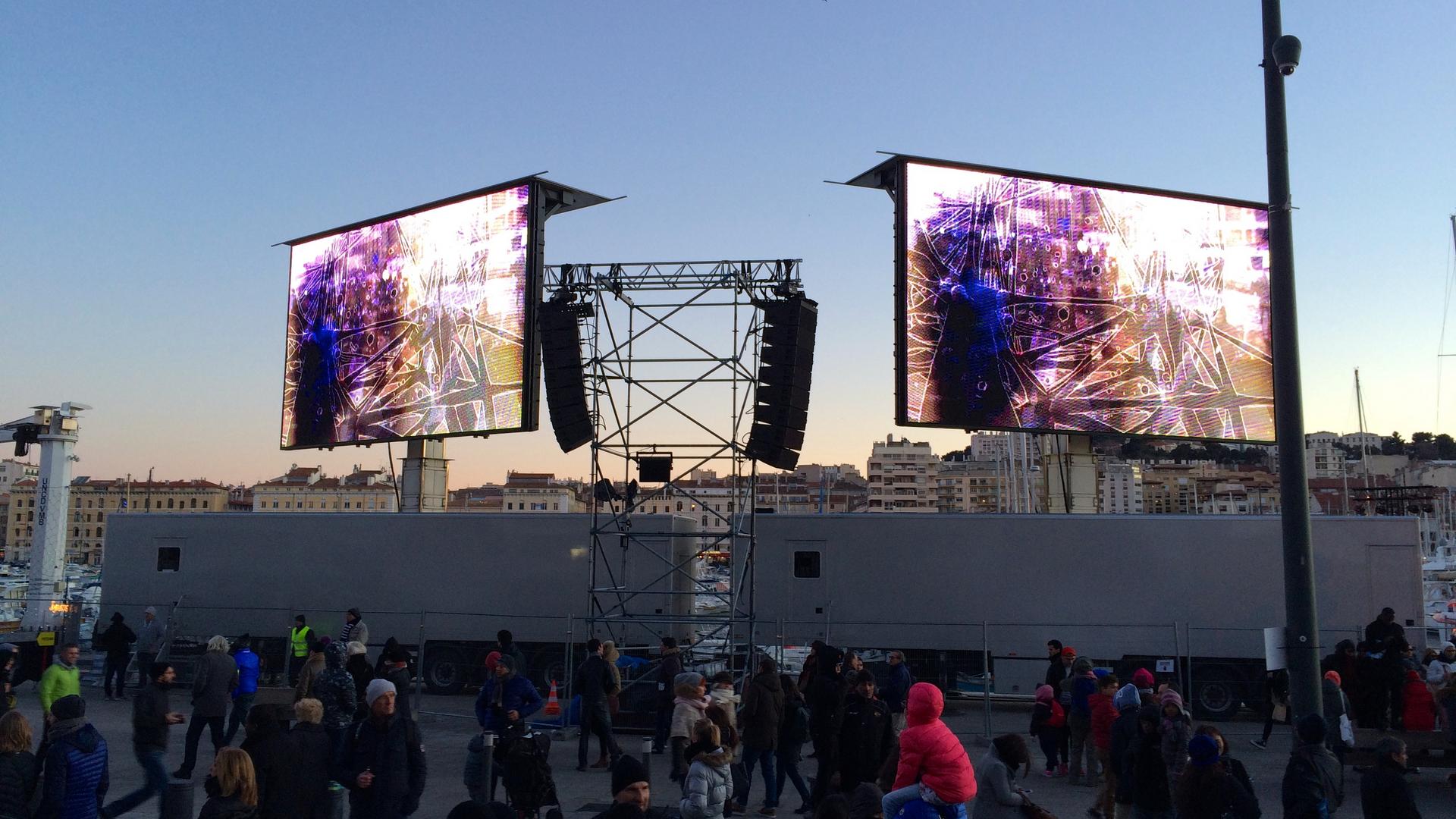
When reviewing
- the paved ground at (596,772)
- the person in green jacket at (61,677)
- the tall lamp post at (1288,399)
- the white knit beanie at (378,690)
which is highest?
the tall lamp post at (1288,399)

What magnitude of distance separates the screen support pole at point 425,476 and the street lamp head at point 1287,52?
18.1 meters

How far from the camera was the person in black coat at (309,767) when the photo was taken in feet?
21.0

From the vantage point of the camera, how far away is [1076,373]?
807 inches

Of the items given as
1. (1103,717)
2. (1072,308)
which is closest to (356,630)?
(1103,717)

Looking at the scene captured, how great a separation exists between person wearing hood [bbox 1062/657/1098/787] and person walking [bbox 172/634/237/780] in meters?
8.43

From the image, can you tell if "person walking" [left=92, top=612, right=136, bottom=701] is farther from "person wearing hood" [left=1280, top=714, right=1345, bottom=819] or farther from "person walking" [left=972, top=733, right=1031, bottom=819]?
"person wearing hood" [left=1280, top=714, right=1345, bottom=819]

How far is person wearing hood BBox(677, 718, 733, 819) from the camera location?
6133 mm

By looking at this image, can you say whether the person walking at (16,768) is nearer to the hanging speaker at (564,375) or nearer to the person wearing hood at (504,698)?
the person wearing hood at (504,698)

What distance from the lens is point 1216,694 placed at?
1691cm

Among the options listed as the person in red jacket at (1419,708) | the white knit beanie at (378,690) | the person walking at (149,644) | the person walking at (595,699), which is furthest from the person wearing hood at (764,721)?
the person walking at (149,644)

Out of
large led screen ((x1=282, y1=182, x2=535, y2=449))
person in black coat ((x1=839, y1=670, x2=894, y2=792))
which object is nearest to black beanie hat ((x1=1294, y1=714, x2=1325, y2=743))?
person in black coat ((x1=839, y1=670, x2=894, y2=792))

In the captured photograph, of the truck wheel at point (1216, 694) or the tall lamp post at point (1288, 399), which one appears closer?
the tall lamp post at point (1288, 399)

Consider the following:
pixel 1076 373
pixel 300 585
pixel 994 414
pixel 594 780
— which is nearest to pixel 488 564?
pixel 300 585

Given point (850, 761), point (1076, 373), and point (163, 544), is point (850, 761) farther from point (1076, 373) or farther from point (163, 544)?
point (163, 544)
